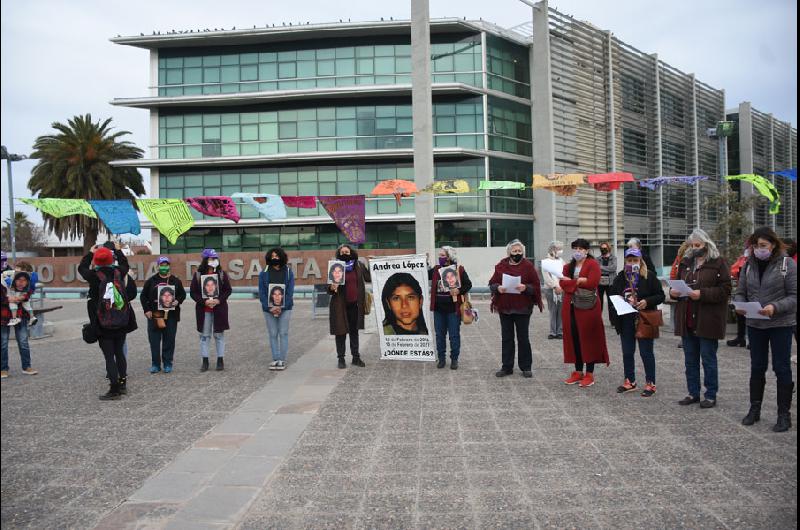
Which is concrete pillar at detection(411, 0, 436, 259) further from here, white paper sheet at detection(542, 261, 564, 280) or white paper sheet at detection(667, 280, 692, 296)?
white paper sheet at detection(667, 280, 692, 296)

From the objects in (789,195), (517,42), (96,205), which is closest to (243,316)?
(96,205)

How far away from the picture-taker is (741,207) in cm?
1602

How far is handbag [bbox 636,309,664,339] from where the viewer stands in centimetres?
681

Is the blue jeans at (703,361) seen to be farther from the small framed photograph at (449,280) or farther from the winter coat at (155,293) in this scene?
the winter coat at (155,293)

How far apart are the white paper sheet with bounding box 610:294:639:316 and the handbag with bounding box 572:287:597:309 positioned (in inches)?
13.0

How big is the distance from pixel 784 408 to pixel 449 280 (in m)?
4.60

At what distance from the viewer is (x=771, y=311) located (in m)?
5.33

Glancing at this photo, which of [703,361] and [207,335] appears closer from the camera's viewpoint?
[703,361]

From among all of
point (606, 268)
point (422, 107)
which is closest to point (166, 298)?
point (606, 268)

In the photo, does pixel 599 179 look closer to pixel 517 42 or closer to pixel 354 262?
pixel 354 262

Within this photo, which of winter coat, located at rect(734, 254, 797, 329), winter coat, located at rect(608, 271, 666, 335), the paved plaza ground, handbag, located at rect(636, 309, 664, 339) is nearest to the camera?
the paved plaza ground

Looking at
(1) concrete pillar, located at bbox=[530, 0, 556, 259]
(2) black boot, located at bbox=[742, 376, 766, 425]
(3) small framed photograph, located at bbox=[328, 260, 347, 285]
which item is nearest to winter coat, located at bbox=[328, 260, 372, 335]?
(3) small framed photograph, located at bbox=[328, 260, 347, 285]

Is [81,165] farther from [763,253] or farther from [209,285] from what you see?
[763,253]

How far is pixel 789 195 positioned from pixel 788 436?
50.9 m
